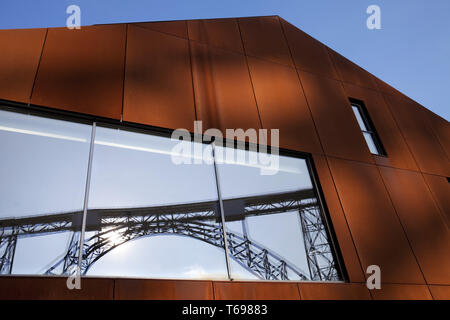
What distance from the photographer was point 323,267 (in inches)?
258

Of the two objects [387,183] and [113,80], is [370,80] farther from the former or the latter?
[113,80]

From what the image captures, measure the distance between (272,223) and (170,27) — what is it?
5.62 metres

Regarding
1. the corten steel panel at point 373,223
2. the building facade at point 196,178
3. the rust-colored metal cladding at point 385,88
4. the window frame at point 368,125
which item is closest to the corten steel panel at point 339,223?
the building facade at point 196,178

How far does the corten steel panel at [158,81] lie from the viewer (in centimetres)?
697

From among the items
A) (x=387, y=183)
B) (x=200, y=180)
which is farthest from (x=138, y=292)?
(x=387, y=183)

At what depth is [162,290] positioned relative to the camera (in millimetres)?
5039

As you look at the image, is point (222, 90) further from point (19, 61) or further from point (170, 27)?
point (19, 61)

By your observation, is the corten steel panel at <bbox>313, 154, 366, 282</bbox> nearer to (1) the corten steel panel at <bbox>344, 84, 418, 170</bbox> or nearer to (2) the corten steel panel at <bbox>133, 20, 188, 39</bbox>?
(1) the corten steel panel at <bbox>344, 84, 418, 170</bbox>

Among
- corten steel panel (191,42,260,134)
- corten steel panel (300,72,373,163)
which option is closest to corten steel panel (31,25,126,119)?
corten steel panel (191,42,260,134)

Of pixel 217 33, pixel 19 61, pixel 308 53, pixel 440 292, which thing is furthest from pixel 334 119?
pixel 19 61

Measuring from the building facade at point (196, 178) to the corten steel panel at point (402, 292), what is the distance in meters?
0.04

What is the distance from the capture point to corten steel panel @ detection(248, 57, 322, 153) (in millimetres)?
8234

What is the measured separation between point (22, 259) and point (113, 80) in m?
3.84
